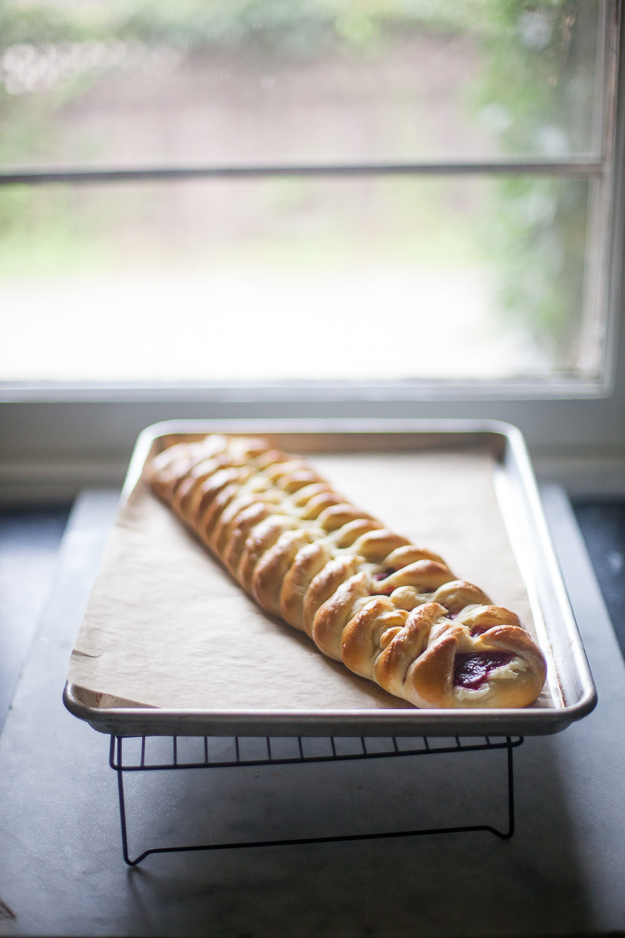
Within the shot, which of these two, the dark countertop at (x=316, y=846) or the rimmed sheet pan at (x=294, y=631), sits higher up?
the rimmed sheet pan at (x=294, y=631)

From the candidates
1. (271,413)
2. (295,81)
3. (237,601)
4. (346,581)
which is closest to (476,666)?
(346,581)

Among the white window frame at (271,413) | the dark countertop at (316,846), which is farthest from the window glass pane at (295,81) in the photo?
the dark countertop at (316,846)

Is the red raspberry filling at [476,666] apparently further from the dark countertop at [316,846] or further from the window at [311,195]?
the window at [311,195]

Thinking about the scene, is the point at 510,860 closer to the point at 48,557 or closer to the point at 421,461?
the point at 421,461

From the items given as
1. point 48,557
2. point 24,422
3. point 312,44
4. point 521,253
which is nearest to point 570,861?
point 48,557

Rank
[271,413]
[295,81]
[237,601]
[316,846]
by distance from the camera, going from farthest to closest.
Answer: [271,413] < [295,81] < [237,601] < [316,846]

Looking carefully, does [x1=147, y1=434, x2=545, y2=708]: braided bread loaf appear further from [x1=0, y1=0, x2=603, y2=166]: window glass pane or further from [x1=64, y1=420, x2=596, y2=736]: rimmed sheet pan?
[x1=0, y1=0, x2=603, y2=166]: window glass pane

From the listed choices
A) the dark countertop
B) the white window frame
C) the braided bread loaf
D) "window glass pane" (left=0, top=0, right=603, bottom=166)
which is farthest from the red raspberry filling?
"window glass pane" (left=0, top=0, right=603, bottom=166)

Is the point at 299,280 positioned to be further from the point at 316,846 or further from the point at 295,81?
the point at 316,846
